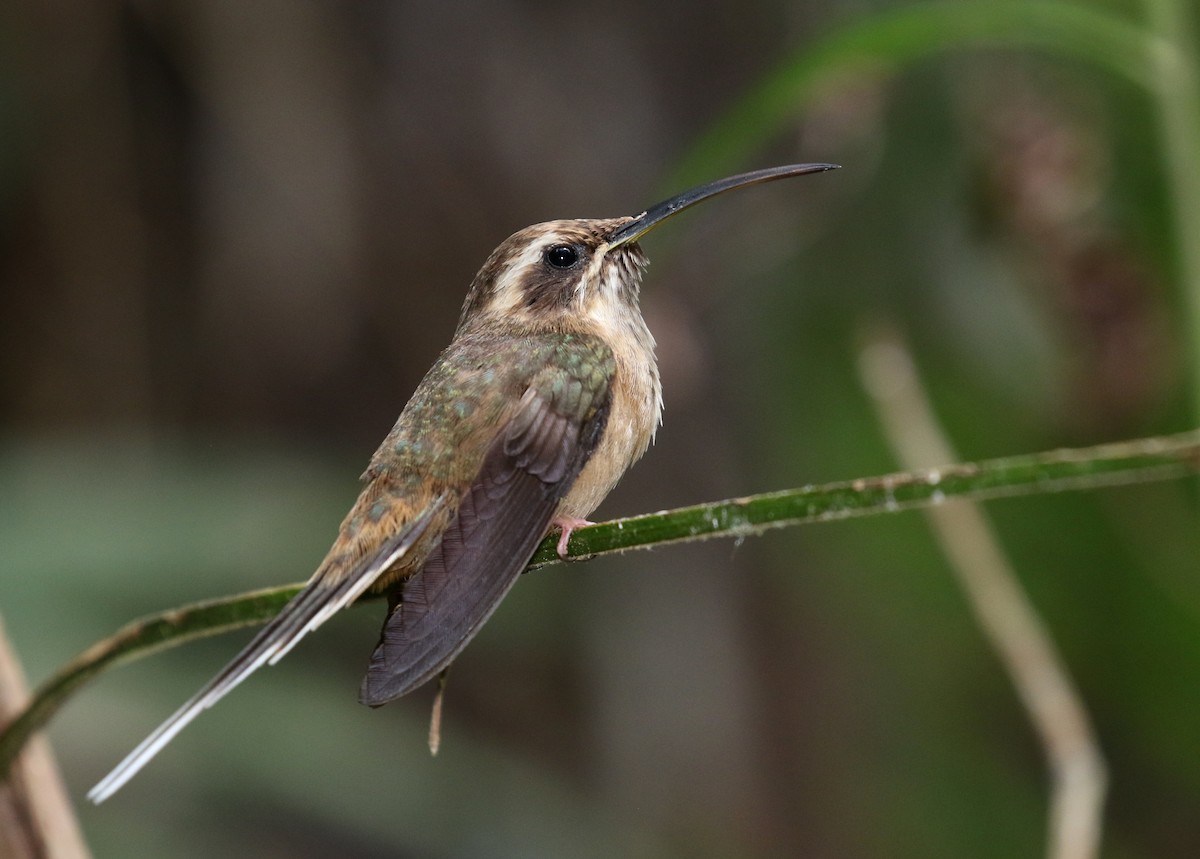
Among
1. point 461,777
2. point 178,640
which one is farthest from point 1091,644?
point 178,640

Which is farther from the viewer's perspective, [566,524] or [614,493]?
[614,493]

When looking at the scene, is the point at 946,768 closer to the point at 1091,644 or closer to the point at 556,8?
the point at 1091,644

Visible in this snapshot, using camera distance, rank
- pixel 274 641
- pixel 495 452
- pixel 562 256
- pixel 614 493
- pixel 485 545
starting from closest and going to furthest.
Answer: pixel 274 641 → pixel 485 545 → pixel 495 452 → pixel 562 256 → pixel 614 493

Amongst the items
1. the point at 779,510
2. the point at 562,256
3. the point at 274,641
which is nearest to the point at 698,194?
the point at 562,256

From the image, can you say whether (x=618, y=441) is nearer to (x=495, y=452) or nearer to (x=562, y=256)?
(x=495, y=452)

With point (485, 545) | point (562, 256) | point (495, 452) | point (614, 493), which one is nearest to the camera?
point (485, 545)

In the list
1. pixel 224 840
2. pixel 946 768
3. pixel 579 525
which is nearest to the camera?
pixel 579 525

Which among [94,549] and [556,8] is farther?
[556,8]

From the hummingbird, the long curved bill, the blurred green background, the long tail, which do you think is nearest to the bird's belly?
the hummingbird
